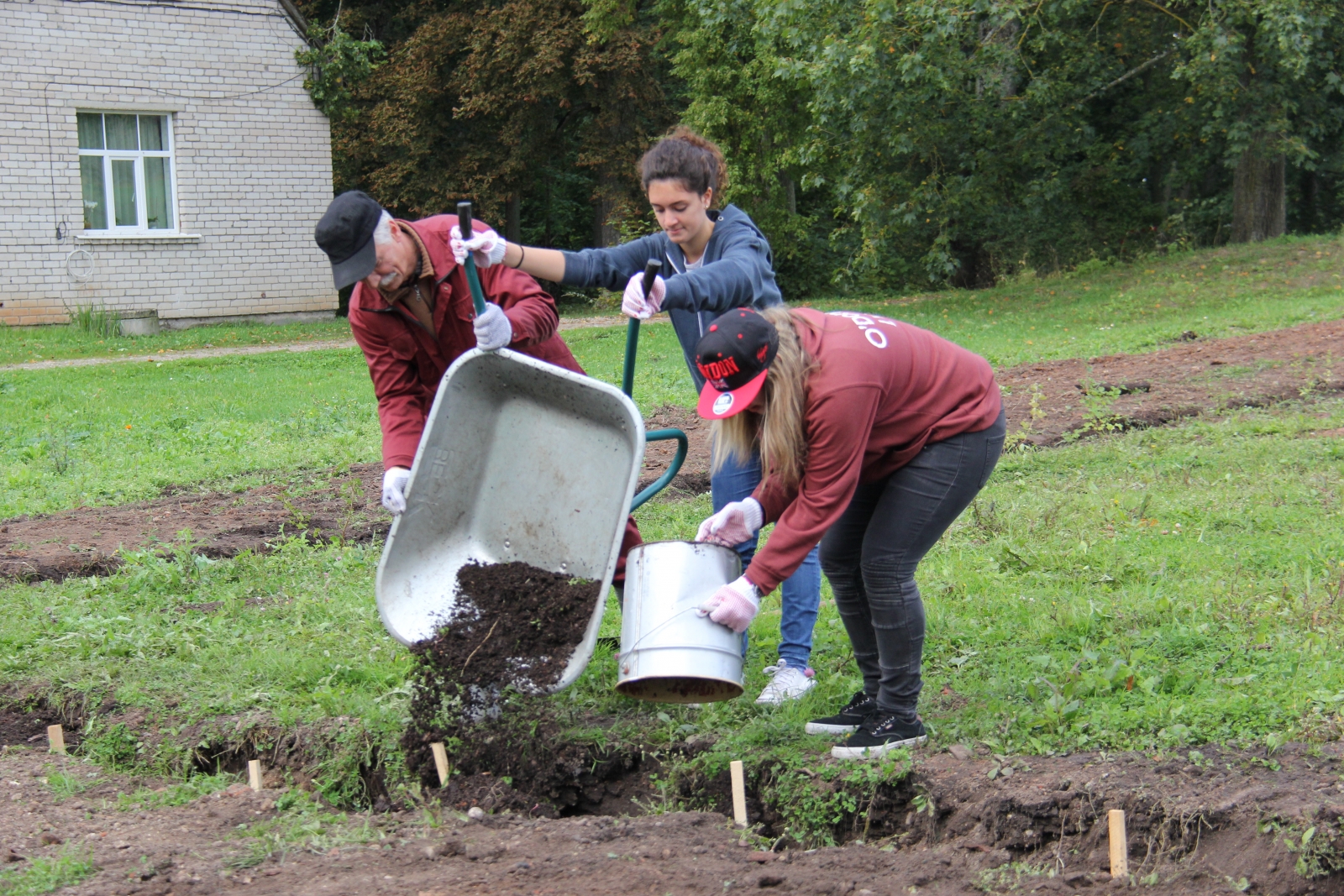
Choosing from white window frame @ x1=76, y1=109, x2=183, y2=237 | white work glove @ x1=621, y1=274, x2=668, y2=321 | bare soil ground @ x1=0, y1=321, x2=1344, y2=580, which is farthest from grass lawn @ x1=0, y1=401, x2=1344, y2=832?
white window frame @ x1=76, y1=109, x2=183, y2=237

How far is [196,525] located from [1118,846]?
5.15 meters

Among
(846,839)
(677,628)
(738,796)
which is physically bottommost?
(846,839)

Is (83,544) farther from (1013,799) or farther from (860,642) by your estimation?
(1013,799)

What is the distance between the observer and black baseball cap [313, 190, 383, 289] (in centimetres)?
336

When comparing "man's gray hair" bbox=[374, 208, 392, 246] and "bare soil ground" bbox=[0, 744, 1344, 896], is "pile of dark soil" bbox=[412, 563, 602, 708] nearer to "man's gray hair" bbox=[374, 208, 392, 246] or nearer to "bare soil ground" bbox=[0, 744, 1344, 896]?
"bare soil ground" bbox=[0, 744, 1344, 896]

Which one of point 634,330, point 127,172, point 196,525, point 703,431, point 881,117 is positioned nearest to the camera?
point 634,330

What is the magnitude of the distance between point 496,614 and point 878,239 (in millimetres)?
14684

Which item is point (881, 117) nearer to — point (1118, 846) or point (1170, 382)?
point (1170, 382)

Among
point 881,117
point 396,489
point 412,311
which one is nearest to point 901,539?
point 396,489

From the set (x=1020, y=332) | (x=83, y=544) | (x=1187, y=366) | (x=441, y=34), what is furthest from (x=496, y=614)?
(x=441, y=34)

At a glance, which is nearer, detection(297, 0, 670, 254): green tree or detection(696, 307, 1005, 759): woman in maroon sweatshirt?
detection(696, 307, 1005, 759): woman in maroon sweatshirt

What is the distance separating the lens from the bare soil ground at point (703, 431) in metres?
6.21

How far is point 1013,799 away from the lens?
328 cm

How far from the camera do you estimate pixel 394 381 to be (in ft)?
13.1
